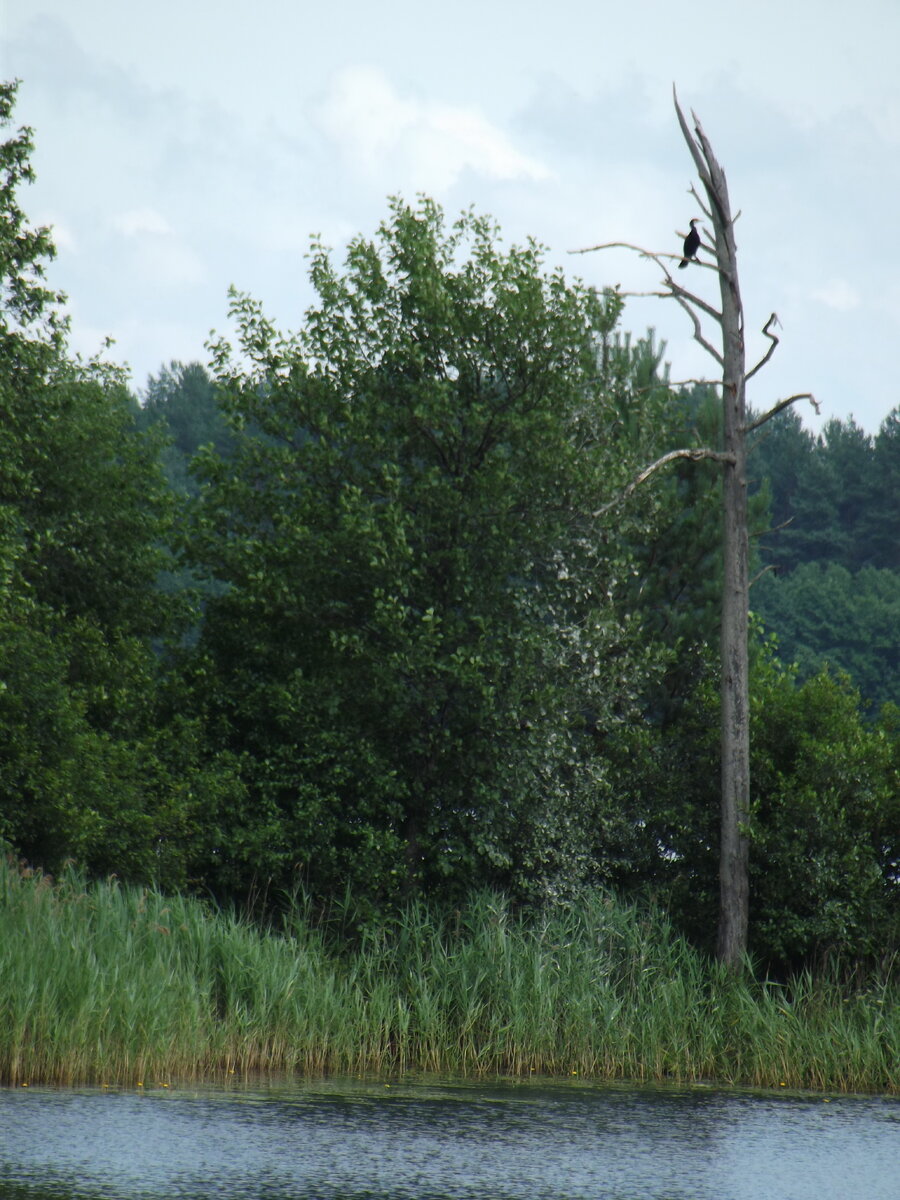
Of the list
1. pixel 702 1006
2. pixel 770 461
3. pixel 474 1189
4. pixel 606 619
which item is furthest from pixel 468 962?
pixel 770 461

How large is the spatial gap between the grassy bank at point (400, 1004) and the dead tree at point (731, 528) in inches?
38.7

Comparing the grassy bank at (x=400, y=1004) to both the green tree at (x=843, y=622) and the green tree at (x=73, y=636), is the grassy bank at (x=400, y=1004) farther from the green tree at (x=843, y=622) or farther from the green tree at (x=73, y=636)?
the green tree at (x=843, y=622)

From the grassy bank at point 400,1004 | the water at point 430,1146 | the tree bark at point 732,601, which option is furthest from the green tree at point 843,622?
the water at point 430,1146

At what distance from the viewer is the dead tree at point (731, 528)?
1579 cm

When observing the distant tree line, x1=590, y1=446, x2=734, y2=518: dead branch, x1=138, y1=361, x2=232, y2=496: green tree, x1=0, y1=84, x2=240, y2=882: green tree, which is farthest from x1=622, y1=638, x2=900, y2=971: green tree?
x1=138, y1=361, x2=232, y2=496: green tree

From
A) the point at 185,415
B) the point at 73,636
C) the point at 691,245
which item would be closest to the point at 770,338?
the point at 691,245

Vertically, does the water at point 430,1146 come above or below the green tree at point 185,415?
below

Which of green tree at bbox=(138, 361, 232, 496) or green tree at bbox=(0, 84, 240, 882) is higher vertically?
green tree at bbox=(138, 361, 232, 496)

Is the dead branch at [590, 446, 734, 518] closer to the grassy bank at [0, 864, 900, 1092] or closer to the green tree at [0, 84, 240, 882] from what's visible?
the grassy bank at [0, 864, 900, 1092]

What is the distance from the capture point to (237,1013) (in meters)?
12.2

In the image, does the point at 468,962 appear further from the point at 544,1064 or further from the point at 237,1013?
the point at 237,1013

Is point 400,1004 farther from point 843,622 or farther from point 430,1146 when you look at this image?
point 843,622

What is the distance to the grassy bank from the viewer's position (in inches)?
435

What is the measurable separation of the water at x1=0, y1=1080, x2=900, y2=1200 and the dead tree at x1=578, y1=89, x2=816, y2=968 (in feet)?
14.2
